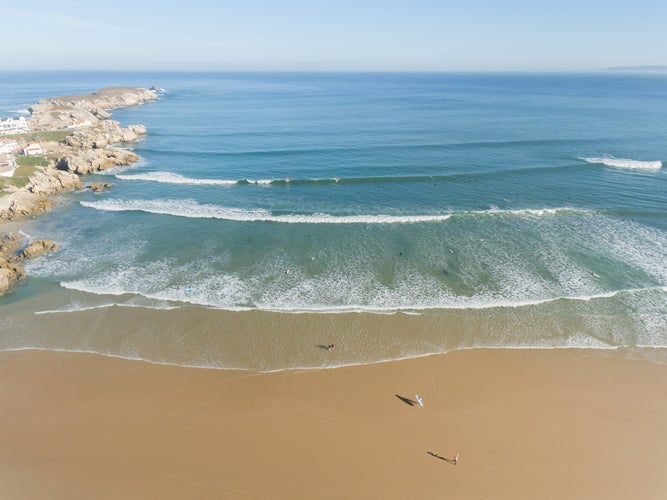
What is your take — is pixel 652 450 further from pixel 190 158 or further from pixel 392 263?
pixel 190 158

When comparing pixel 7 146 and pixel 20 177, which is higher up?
pixel 7 146

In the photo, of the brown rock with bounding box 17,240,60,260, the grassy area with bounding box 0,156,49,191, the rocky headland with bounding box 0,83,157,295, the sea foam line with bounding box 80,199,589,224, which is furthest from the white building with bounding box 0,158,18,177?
the brown rock with bounding box 17,240,60,260

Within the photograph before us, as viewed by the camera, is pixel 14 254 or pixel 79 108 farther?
pixel 79 108

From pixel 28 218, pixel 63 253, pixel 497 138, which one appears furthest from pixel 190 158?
pixel 497 138

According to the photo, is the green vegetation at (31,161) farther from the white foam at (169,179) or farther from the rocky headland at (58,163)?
the white foam at (169,179)

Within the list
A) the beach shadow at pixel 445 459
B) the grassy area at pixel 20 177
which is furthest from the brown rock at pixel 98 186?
the beach shadow at pixel 445 459

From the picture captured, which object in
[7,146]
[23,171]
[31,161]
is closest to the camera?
[23,171]

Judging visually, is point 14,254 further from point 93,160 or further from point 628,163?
point 628,163

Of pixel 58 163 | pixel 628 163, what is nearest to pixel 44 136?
pixel 58 163
